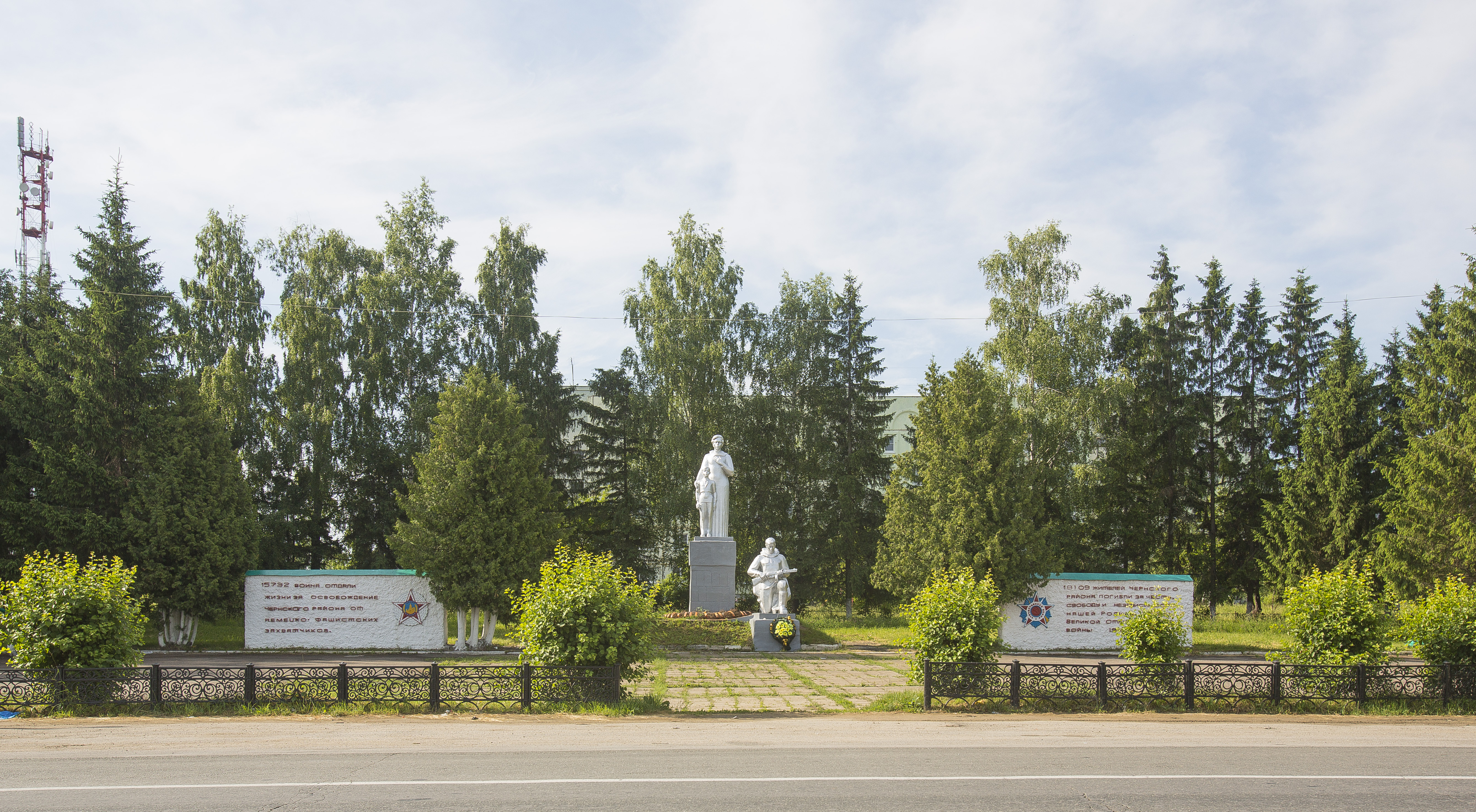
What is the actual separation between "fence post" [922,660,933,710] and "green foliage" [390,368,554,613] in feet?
36.1

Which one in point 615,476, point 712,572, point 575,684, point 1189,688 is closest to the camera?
point 575,684

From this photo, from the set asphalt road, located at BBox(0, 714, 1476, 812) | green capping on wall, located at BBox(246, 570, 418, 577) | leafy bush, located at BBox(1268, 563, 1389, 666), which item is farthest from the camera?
green capping on wall, located at BBox(246, 570, 418, 577)

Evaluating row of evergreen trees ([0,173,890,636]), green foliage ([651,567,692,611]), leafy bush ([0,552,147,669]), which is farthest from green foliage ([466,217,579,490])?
leafy bush ([0,552,147,669])

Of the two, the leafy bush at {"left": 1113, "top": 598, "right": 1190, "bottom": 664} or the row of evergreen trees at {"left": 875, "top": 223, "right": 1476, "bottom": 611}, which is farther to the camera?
the row of evergreen trees at {"left": 875, "top": 223, "right": 1476, "bottom": 611}

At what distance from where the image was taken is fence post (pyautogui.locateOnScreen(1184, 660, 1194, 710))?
37.2 feet

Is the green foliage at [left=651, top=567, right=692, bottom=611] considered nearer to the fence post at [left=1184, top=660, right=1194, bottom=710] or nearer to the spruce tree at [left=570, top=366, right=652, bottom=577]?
the spruce tree at [left=570, top=366, right=652, bottom=577]

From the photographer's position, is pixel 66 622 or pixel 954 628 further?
pixel 954 628

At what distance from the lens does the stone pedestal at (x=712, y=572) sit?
2155 centimetres

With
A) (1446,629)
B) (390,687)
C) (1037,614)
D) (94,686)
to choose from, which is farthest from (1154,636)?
(94,686)

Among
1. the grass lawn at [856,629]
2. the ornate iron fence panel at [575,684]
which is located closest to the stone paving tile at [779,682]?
the ornate iron fence panel at [575,684]

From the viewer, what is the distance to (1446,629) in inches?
468

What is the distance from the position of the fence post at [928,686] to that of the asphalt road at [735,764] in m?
0.58

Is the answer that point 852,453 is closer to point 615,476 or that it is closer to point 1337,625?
point 615,476

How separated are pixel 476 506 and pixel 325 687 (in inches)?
356
